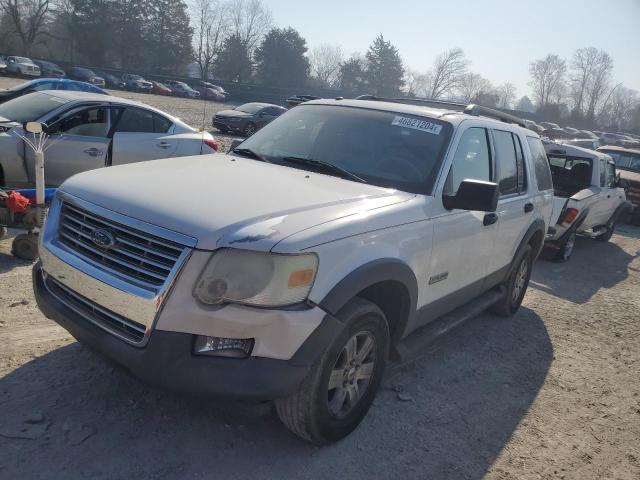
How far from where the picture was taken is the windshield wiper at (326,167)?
Answer: 3.67 metres

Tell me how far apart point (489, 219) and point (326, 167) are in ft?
4.67

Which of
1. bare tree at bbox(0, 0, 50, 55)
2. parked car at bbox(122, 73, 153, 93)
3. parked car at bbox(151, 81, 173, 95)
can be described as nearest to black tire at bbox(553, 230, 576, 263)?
parked car at bbox(122, 73, 153, 93)

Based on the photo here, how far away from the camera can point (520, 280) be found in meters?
5.81

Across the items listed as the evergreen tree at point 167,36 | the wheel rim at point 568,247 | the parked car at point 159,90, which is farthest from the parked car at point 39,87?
the evergreen tree at point 167,36

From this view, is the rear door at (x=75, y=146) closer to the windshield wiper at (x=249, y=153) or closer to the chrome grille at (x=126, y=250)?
the windshield wiper at (x=249, y=153)

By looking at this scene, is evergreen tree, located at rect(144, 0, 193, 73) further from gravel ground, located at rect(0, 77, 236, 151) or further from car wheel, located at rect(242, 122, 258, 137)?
Result: car wheel, located at rect(242, 122, 258, 137)

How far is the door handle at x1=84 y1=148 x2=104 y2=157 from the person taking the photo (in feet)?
23.0

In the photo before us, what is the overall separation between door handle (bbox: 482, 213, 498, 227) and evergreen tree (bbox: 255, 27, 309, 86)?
73544 millimetres

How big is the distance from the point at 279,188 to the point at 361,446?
1610 millimetres

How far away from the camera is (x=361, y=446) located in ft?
10.4

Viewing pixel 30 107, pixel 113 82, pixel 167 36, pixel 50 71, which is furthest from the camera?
pixel 167 36

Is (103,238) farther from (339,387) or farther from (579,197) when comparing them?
(579,197)

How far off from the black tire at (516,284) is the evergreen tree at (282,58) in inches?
2846

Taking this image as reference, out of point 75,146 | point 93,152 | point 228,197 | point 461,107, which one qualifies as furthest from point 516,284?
point 75,146
